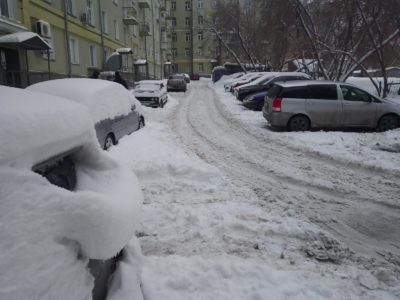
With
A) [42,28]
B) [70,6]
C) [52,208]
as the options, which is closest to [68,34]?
[70,6]

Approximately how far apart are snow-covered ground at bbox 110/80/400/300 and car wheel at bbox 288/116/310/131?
2.07 m

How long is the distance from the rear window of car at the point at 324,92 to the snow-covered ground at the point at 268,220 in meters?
2.43

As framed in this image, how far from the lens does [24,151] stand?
5.29 ft

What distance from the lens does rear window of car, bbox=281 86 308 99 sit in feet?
37.1

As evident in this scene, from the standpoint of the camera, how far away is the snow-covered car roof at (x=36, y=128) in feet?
5.12

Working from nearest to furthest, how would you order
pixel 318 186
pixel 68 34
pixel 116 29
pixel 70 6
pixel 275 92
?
1. pixel 318 186
2. pixel 275 92
3. pixel 68 34
4. pixel 70 6
5. pixel 116 29

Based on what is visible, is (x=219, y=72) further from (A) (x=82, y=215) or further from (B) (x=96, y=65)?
(A) (x=82, y=215)

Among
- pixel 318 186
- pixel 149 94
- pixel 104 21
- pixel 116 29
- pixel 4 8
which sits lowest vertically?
pixel 318 186

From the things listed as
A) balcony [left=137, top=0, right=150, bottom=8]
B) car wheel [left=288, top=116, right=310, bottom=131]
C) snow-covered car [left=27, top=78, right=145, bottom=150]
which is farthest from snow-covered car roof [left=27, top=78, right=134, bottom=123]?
balcony [left=137, top=0, right=150, bottom=8]

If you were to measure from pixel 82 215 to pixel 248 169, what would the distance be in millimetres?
5782

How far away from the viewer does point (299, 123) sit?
11578 millimetres

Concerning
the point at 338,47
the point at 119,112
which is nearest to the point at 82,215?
the point at 119,112

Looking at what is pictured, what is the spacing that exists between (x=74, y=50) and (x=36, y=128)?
23176 mm

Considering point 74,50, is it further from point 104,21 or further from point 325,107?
point 325,107
